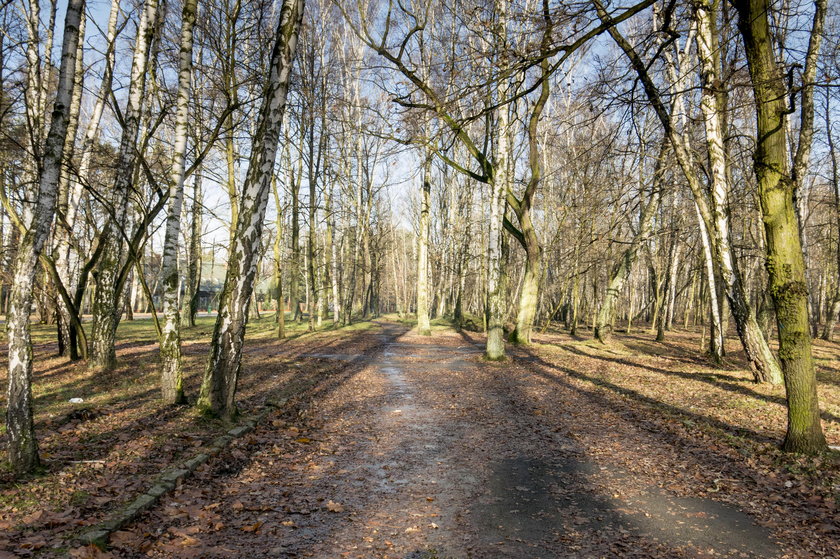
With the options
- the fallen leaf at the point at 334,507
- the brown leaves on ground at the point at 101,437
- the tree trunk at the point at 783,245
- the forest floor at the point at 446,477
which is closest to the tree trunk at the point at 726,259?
the forest floor at the point at 446,477

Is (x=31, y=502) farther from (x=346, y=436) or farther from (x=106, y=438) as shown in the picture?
(x=346, y=436)

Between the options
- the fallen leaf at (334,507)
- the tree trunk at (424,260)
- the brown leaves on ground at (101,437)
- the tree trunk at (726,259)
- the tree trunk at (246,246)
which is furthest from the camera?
the tree trunk at (424,260)

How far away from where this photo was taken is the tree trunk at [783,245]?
19.9 feet

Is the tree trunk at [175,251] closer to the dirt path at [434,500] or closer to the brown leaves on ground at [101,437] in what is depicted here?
the brown leaves on ground at [101,437]

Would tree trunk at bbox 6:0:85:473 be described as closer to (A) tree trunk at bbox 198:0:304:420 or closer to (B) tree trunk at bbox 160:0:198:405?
(A) tree trunk at bbox 198:0:304:420

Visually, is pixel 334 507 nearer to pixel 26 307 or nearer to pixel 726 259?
pixel 26 307

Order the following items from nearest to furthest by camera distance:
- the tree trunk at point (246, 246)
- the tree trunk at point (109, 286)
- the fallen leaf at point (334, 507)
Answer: the fallen leaf at point (334, 507)
the tree trunk at point (246, 246)
the tree trunk at point (109, 286)

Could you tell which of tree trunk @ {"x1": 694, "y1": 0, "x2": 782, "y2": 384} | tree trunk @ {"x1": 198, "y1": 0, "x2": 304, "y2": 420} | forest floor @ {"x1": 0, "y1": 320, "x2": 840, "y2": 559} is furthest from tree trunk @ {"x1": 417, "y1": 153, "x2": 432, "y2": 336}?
tree trunk @ {"x1": 198, "y1": 0, "x2": 304, "y2": 420}

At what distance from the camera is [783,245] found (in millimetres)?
6117

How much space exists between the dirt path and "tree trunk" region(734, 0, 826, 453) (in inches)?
69.6

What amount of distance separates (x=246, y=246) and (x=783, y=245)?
6594 mm

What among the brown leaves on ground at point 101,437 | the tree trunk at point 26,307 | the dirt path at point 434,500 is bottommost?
the dirt path at point 434,500

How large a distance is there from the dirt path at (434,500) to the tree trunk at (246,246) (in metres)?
0.89

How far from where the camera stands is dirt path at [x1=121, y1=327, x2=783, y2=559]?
4062mm
